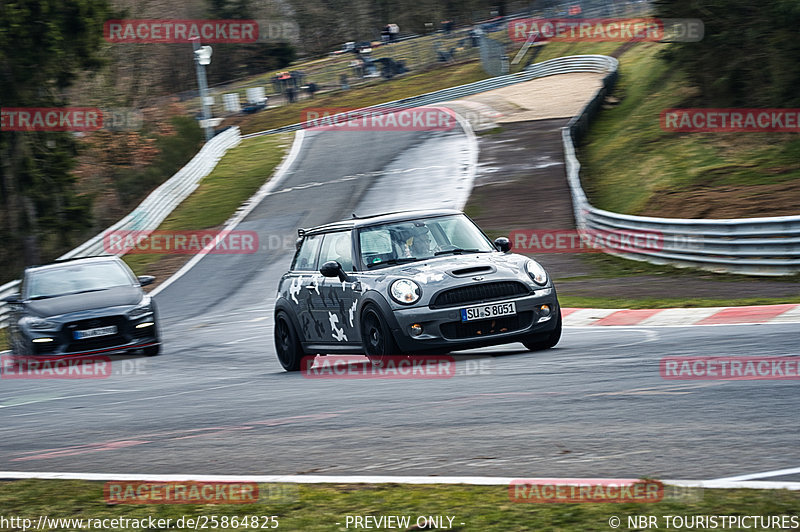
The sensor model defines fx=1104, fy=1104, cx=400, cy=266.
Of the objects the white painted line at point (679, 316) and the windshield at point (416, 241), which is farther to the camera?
the white painted line at point (679, 316)

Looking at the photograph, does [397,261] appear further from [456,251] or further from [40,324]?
[40,324]

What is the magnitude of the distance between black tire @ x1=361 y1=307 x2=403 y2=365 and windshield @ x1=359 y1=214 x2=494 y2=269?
0.66 metres

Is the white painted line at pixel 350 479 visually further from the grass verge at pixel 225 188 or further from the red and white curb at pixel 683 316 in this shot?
the grass verge at pixel 225 188

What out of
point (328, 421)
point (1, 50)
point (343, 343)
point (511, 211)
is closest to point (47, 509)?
point (328, 421)

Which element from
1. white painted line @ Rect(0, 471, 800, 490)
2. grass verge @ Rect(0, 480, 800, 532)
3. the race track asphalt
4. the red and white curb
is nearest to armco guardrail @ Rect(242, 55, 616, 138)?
the red and white curb

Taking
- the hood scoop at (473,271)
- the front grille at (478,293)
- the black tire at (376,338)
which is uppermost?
the hood scoop at (473,271)

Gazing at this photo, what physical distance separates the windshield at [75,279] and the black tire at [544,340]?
25.9 ft

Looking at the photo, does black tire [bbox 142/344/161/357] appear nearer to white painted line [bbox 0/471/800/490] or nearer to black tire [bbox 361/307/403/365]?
black tire [bbox 361/307/403/365]

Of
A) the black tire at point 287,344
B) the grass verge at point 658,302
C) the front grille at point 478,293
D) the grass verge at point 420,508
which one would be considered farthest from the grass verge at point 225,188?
the grass verge at point 420,508

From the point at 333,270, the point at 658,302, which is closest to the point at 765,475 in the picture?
the point at 333,270

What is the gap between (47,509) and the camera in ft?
17.9

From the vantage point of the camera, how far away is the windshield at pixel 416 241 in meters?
11.1

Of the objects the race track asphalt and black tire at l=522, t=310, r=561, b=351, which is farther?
black tire at l=522, t=310, r=561, b=351

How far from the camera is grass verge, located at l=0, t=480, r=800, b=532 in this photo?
4387 mm
